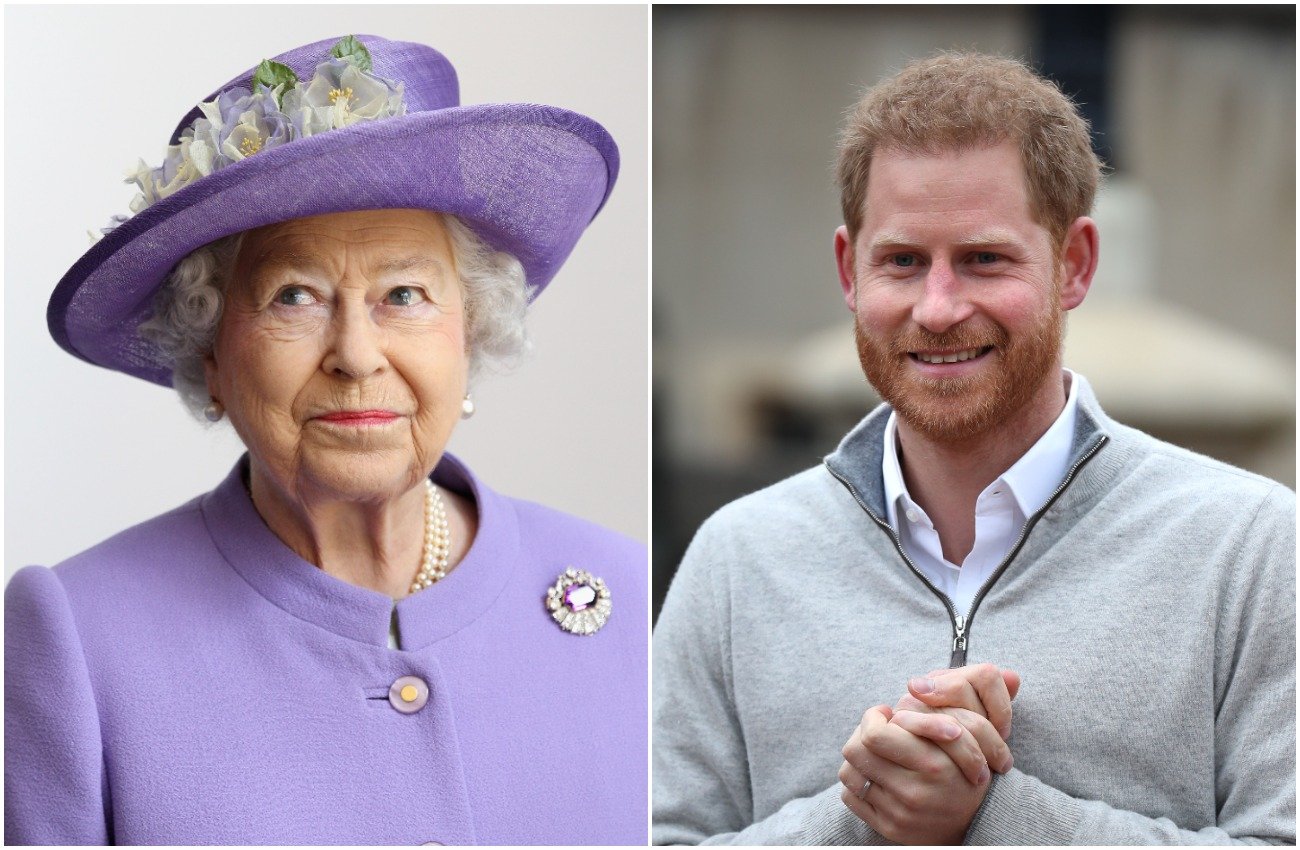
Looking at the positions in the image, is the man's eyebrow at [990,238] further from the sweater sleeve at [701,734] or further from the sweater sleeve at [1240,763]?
the sweater sleeve at [701,734]

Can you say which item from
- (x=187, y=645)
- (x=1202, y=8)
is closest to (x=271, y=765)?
(x=187, y=645)

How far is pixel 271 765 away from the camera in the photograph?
2.57 meters

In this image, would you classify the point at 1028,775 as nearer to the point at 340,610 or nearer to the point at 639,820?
the point at 639,820

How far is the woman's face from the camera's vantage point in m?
2.57

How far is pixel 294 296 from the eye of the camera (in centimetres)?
258

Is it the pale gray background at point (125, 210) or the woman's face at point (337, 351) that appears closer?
the woman's face at point (337, 351)

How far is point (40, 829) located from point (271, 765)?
0.36 m

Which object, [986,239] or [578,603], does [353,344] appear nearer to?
[578,603]

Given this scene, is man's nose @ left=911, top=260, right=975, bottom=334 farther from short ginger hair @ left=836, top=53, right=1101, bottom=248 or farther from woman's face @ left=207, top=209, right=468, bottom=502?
woman's face @ left=207, top=209, right=468, bottom=502

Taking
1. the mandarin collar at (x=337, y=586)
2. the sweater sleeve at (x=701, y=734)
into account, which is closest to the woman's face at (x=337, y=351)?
the mandarin collar at (x=337, y=586)

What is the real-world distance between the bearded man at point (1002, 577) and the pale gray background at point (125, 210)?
0.58m

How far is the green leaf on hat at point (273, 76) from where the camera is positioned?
2619 millimetres

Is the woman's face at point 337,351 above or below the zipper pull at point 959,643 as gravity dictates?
above

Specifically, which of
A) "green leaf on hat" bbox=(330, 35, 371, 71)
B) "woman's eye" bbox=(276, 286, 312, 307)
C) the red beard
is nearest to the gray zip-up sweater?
the red beard
